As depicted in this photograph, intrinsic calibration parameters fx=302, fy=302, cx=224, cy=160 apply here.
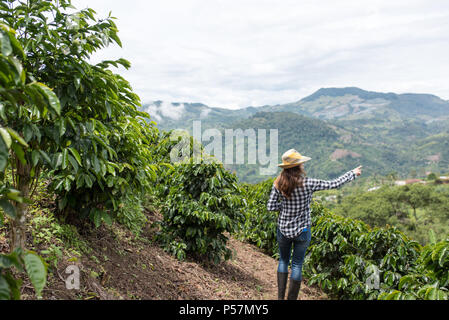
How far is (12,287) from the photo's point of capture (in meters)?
1.61

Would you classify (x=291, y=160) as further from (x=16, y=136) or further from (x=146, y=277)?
(x=16, y=136)

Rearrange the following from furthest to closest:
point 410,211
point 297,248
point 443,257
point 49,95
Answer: point 410,211
point 297,248
point 443,257
point 49,95

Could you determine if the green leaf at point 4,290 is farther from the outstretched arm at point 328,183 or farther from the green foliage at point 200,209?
the green foliage at point 200,209

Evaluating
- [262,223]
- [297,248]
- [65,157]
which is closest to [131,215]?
[65,157]

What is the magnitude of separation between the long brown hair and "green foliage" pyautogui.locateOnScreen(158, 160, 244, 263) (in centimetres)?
153

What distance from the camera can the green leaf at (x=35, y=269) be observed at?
1583 mm

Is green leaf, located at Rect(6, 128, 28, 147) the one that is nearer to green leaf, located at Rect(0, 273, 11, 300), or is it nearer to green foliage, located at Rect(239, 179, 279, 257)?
green leaf, located at Rect(0, 273, 11, 300)

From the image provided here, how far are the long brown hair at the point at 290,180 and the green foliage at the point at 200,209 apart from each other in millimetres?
1526

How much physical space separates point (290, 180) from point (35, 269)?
2429mm

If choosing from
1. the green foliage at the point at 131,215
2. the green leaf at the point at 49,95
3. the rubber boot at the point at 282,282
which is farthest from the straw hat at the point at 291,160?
the green leaf at the point at 49,95

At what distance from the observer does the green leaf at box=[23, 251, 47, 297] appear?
158 cm

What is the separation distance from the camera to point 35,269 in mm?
1617

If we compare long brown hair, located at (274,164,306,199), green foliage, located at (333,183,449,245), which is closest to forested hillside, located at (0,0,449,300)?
long brown hair, located at (274,164,306,199)
